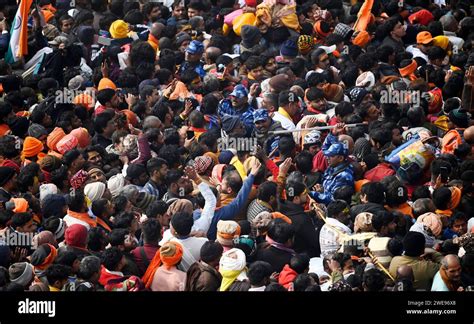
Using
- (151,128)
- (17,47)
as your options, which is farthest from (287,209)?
(17,47)

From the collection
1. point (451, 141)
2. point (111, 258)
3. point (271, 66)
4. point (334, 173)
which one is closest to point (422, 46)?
point (271, 66)

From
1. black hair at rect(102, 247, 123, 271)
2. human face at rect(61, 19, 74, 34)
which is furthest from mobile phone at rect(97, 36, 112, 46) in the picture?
black hair at rect(102, 247, 123, 271)

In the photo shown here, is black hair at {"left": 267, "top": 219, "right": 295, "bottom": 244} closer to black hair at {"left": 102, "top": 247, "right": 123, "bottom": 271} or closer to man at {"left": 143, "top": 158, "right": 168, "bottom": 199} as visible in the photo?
black hair at {"left": 102, "top": 247, "right": 123, "bottom": 271}

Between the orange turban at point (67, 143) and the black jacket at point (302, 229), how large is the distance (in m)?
3.20

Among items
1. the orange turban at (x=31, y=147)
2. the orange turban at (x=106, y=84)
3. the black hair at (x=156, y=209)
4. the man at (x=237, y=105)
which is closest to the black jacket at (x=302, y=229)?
the black hair at (x=156, y=209)

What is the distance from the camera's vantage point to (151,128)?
67.3 ft

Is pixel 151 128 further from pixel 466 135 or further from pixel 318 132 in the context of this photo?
pixel 466 135

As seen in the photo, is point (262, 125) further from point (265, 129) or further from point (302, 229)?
point (302, 229)

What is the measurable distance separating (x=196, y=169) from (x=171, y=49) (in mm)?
4211

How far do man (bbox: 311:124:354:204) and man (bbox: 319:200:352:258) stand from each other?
0.72 metres

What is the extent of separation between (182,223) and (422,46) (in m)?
7.25

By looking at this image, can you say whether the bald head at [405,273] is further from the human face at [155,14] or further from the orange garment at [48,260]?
the human face at [155,14]

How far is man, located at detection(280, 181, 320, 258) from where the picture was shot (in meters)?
18.0

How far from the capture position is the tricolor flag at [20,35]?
22.7 m
